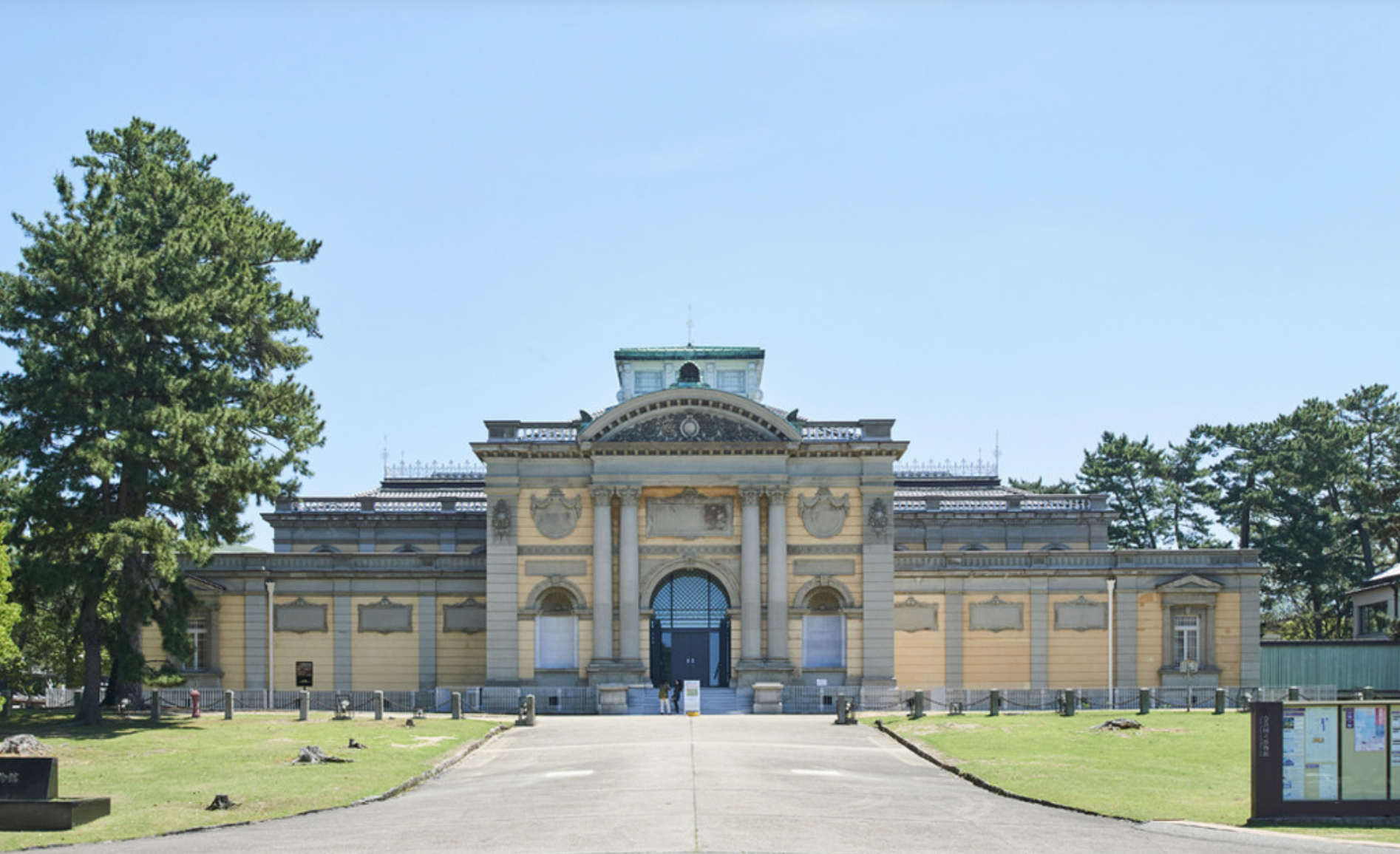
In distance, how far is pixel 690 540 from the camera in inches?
2376

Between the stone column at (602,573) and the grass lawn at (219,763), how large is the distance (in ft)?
28.5

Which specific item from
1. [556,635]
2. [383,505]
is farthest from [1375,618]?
[383,505]

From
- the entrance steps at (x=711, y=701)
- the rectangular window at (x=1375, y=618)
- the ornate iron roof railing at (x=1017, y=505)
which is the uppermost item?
the ornate iron roof railing at (x=1017, y=505)

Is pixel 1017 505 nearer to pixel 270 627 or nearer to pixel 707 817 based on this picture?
pixel 270 627

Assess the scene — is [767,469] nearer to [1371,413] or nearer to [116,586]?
[116,586]

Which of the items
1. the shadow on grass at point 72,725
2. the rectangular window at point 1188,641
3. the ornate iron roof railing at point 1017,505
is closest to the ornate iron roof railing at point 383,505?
the ornate iron roof railing at point 1017,505

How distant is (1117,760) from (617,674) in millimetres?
25225

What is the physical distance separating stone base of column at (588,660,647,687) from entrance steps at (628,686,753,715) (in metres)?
0.57

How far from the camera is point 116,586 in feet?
158

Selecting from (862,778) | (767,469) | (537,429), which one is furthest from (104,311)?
(862,778)

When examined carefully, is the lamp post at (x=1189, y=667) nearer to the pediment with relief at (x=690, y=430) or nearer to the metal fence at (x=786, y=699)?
the metal fence at (x=786, y=699)

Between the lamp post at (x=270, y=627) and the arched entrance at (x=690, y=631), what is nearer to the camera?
the arched entrance at (x=690, y=631)

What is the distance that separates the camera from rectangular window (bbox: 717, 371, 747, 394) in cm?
6925

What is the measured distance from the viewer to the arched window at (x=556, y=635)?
198 ft
